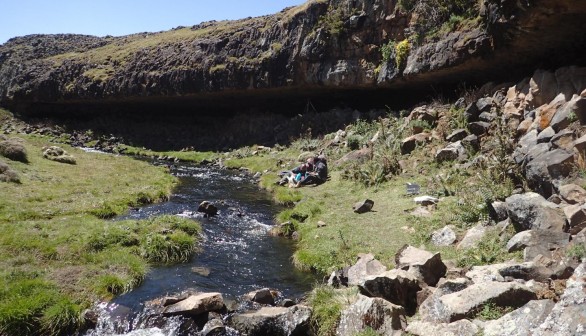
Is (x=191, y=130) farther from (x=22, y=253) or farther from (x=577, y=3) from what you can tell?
(x=577, y=3)

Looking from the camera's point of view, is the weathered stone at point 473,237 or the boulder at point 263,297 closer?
the boulder at point 263,297

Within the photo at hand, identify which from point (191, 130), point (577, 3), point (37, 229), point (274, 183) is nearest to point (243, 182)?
point (274, 183)

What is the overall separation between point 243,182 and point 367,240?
16006 mm

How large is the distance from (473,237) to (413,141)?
1171 cm

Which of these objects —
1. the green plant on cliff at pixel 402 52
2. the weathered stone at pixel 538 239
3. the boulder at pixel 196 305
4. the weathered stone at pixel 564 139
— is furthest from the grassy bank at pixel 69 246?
the green plant on cliff at pixel 402 52

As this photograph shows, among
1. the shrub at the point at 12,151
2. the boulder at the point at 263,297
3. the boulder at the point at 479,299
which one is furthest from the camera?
the shrub at the point at 12,151

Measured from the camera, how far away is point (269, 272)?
1275cm

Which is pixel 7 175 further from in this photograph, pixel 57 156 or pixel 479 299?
pixel 479 299

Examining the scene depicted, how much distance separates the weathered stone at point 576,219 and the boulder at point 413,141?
44.0ft

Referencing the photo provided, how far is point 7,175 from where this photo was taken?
2084 cm

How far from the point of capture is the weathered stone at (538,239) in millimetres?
8727

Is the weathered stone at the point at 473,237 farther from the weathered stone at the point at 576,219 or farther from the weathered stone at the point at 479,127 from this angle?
the weathered stone at the point at 479,127

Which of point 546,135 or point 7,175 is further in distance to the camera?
→ point 7,175

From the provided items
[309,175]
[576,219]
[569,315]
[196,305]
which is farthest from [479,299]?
[309,175]
